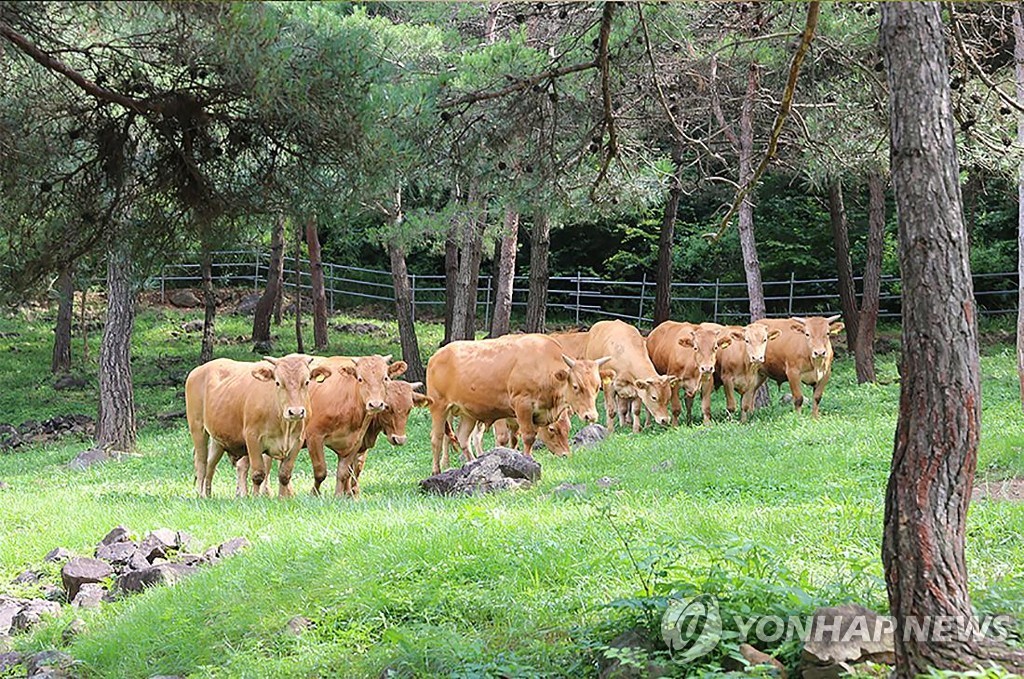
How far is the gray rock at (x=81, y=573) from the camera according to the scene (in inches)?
354

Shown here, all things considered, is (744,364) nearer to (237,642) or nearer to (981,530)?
(981,530)

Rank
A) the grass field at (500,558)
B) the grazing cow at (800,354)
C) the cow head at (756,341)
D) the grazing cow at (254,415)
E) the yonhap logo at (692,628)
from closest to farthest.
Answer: the yonhap logo at (692,628) < the grass field at (500,558) < the grazing cow at (254,415) < the cow head at (756,341) < the grazing cow at (800,354)

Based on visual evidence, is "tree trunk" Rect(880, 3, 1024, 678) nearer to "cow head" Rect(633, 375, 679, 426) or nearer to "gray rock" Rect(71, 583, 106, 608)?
"gray rock" Rect(71, 583, 106, 608)

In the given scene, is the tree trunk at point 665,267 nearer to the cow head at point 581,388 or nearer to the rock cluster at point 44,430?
the cow head at point 581,388

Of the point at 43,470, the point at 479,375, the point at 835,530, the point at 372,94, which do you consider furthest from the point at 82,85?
the point at 43,470

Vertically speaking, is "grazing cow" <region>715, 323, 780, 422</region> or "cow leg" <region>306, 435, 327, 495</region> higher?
"grazing cow" <region>715, 323, 780, 422</region>

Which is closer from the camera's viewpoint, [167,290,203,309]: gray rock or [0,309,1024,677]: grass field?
[0,309,1024,677]: grass field

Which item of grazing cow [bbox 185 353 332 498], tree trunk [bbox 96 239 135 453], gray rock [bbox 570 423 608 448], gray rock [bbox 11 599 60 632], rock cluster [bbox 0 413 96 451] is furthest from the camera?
rock cluster [bbox 0 413 96 451]

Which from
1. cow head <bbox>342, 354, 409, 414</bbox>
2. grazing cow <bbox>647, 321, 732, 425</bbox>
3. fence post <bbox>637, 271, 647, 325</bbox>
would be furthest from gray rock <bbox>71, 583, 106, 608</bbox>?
fence post <bbox>637, 271, 647, 325</bbox>

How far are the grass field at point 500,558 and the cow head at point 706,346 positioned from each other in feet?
14.8

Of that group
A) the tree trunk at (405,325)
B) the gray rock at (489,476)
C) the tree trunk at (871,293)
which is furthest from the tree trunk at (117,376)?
the tree trunk at (871,293)

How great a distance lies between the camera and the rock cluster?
20.4 m

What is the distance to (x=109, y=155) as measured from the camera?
7867 millimetres
